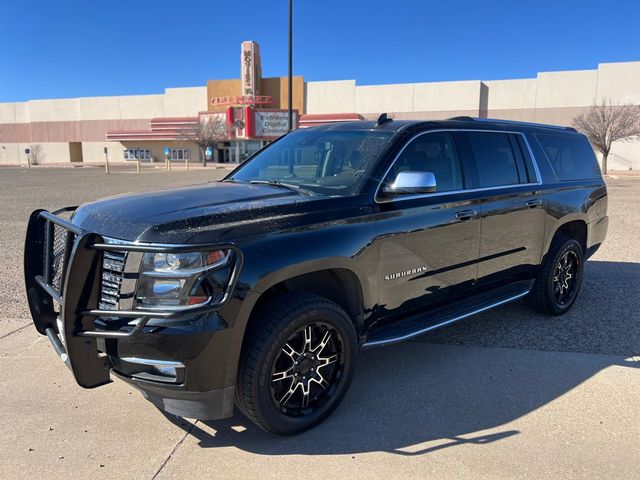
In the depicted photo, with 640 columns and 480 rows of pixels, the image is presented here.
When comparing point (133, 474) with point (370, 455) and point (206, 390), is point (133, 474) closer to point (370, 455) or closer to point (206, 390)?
point (206, 390)

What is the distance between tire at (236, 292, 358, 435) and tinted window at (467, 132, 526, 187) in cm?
199

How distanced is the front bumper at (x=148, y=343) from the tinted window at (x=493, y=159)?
257 centimetres

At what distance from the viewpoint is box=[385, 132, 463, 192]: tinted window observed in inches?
145

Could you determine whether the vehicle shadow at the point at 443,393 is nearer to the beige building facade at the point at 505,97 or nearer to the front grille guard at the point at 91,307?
the front grille guard at the point at 91,307

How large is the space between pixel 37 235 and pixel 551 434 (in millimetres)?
3619

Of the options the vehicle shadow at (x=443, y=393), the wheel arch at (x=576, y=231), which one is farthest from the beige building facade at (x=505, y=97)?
the vehicle shadow at (x=443, y=393)

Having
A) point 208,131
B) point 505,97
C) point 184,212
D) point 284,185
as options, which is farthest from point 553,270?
point 208,131

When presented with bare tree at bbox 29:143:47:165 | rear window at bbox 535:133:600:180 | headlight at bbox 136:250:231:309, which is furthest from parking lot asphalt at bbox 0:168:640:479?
bare tree at bbox 29:143:47:165

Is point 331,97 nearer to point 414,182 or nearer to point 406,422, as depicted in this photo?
point 414,182

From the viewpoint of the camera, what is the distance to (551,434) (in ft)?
9.89

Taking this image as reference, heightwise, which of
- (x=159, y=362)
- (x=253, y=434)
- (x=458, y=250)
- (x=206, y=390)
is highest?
(x=458, y=250)

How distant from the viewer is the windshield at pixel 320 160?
352 centimetres

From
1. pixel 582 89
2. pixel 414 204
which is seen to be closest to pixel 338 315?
pixel 414 204

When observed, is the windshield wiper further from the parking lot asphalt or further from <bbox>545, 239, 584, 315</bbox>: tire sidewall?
<bbox>545, 239, 584, 315</bbox>: tire sidewall
